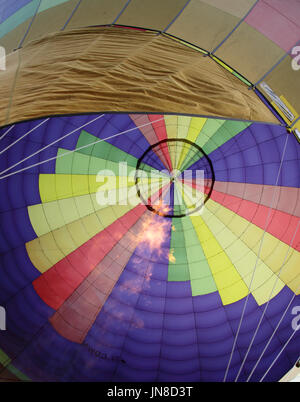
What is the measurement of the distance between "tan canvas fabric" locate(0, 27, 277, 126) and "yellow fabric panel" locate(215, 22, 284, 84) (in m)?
0.21

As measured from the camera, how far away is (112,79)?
6.91 ft

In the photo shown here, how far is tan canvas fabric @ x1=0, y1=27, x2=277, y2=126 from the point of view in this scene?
207cm

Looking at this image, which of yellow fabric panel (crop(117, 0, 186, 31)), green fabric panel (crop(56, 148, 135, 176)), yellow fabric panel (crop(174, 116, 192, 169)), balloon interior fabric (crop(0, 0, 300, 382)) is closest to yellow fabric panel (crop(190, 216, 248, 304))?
balloon interior fabric (crop(0, 0, 300, 382))

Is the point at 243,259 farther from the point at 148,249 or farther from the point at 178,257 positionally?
the point at 148,249

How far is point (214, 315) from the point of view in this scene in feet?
16.3

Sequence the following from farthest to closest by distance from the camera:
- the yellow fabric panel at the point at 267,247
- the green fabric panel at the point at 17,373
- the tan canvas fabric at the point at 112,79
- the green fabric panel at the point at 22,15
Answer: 1. the yellow fabric panel at the point at 267,247
2. the green fabric panel at the point at 17,373
3. the green fabric panel at the point at 22,15
4. the tan canvas fabric at the point at 112,79

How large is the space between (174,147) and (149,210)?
1.15m

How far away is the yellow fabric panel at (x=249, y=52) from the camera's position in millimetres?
2396

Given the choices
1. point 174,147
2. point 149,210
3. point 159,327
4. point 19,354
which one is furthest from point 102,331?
point 174,147

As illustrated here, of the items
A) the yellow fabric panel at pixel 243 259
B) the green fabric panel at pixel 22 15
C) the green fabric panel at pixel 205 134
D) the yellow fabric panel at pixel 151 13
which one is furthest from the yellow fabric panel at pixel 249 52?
the yellow fabric panel at pixel 243 259

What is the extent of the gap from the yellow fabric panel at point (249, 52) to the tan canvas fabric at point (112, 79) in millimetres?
212

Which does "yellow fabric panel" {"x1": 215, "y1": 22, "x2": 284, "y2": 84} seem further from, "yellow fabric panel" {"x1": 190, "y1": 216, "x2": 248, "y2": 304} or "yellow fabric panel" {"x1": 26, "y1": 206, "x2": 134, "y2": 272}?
"yellow fabric panel" {"x1": 26, "y1": 206, "x2": 134, "y2": 272}

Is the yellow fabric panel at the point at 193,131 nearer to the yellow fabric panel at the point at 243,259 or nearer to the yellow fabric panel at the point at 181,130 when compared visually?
the yellow fabric panel at the point at 181,130
